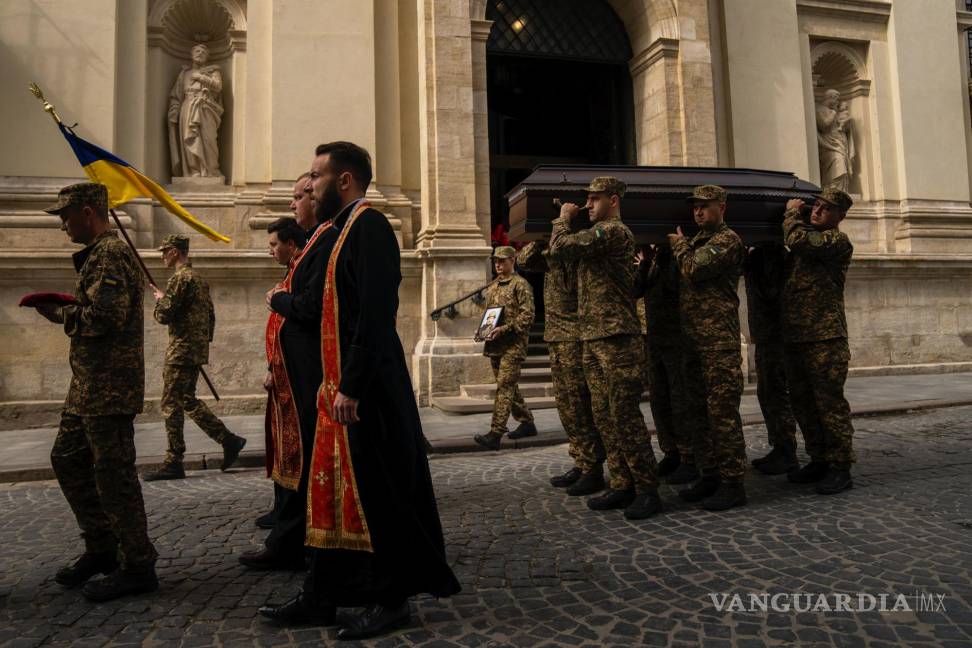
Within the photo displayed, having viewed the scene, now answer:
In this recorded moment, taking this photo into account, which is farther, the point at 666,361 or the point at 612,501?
the point at 666,361

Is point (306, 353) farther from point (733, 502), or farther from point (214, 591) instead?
point (733, 502)

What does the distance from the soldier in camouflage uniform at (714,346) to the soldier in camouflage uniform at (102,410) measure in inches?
127

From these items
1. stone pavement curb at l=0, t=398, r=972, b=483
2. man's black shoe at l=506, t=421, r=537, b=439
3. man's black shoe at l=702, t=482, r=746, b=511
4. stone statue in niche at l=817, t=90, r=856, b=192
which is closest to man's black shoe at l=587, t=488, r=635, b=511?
man's black shoe at l=702, t=482, r=746, b=511

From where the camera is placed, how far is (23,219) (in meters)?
8.98

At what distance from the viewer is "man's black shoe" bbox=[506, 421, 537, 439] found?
692 cm

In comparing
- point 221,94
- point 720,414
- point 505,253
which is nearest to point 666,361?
point 720,414

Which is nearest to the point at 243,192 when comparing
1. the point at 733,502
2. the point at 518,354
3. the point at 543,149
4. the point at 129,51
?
the point at 129,51

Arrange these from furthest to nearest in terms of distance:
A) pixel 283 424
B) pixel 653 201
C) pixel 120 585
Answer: pixel 653 201
pixel 283 424
pixel 120 585

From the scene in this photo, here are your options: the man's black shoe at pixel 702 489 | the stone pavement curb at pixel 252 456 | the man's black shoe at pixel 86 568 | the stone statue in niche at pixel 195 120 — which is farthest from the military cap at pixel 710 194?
the stone statue in niche at pixel 195 120

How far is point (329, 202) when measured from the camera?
2930 millimetres

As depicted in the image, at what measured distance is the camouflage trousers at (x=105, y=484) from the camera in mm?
3107

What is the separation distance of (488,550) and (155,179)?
8.69 metres

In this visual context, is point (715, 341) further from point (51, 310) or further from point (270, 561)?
point (51, 310)

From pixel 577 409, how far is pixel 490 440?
1.79 m
